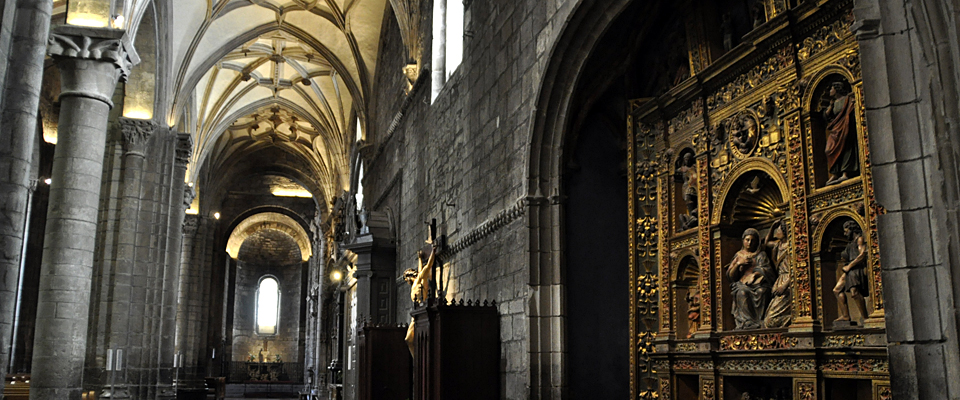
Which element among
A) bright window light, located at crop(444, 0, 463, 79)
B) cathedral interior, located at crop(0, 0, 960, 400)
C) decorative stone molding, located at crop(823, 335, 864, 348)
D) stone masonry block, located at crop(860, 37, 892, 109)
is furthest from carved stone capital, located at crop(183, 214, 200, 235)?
stone masonry block, located at crop(860, 37, 892, 109)

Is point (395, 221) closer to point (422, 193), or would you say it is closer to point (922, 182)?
point (422, 193)

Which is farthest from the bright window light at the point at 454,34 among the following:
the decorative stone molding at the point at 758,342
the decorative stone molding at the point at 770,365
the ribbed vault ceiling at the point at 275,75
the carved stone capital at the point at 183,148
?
the carved stone capital at the point at 183,148

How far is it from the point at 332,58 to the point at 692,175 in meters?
16.1

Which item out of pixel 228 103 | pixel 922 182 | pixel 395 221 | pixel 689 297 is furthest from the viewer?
Answer: pixel 228 103

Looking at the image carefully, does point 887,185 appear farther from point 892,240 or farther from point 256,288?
point 256,288

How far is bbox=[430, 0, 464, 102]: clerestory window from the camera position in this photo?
1205cm

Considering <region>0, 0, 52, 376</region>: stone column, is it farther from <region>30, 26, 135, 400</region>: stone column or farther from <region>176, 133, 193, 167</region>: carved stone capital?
<region>176, 133, 193, 167</region>: carved stone capital

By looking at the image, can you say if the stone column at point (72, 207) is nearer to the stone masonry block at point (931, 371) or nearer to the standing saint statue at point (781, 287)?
the standing saint statue at point (781, 287)

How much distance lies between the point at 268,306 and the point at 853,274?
128ft

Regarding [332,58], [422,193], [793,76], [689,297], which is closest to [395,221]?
[422,193]

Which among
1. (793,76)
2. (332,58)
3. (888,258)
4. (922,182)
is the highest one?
(332,58)

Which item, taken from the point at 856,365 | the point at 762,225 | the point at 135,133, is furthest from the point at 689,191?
the point at 135,133

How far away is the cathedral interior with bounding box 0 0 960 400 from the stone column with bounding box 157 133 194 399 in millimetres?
815

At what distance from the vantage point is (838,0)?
4973 mm
